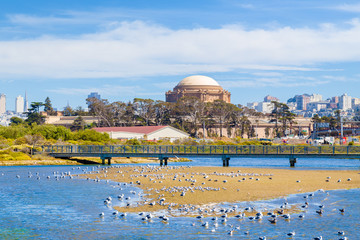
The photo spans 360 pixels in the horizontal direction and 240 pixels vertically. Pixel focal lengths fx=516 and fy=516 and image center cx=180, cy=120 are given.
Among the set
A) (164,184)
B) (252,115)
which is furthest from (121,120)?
(164,184)

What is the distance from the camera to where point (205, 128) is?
146m

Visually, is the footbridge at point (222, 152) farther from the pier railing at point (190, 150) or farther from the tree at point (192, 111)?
the tree at point (192, 111)

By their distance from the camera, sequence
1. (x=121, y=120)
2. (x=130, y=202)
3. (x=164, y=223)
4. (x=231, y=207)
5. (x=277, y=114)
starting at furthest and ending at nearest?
(x=277, y=114), (x=121, y=120), (x=130, y=202), (x=231, y=207), (x=164, y=223)

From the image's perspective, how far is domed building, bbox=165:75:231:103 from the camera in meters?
188

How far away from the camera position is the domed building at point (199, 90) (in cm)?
18750

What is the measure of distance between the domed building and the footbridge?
115 m

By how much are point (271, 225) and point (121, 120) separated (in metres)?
121

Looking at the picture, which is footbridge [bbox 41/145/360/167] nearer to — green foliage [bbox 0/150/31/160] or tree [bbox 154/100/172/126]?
green foliage [bbox 0/150/31/160]

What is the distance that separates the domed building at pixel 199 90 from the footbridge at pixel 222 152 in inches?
4544

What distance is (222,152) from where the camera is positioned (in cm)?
6094

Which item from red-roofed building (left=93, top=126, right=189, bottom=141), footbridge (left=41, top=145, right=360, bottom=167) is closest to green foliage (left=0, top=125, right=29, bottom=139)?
footbridge (left=41, top=145, right=360, bottom=167)

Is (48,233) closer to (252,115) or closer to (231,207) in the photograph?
(231,207)

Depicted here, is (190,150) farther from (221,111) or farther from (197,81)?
(197,81)

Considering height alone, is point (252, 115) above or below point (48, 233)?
above
